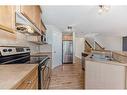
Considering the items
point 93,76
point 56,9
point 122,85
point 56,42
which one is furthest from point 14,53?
point 56,42

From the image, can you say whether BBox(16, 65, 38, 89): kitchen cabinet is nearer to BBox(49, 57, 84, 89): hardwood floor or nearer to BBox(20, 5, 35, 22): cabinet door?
BBox(20, 5, 35, 22): cabinet door

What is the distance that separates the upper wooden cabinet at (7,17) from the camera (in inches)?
47.3

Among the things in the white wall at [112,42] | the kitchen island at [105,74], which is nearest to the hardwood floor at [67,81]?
the kitchen island at [105,74]

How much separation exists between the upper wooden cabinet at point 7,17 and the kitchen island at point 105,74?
5.56 ft

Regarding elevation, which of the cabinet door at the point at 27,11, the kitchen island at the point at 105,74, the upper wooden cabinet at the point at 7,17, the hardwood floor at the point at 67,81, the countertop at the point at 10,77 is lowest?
the hardwood floor at the point at 67,81

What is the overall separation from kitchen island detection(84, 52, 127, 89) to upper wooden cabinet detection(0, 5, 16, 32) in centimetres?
169

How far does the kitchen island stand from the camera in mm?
2224

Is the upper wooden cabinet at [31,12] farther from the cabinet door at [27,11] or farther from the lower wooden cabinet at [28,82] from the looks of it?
the lower wooden cabinet at [28,82]

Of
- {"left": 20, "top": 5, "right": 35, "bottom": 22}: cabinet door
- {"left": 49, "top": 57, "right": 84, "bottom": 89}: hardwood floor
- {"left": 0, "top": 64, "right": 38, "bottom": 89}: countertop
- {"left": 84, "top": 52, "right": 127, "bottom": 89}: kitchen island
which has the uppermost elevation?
{"left": 20, "top": 5, "right": 35, "bottom": 22}: cabinet door

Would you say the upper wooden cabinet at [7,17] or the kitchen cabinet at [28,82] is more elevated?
the upper wooden cabinet at [7,17]

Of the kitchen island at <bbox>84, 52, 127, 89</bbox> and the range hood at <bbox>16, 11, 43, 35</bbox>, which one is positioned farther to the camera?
the kitchen island at <bbox>84, 52, 127, 89</bbox>

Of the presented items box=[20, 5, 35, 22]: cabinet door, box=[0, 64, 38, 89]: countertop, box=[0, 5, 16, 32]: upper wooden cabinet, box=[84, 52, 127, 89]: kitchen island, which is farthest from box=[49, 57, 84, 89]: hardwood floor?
box=[0, 5, 16, 32]: upper wooden cabinet
